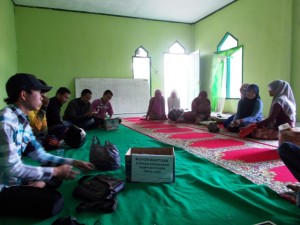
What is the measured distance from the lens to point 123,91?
7785 mm

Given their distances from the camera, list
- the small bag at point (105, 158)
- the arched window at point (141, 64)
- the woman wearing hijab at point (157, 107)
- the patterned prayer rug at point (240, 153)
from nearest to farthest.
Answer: the patterned prayer rug at point (240, 153)
the small bag at point (105, 158)
the woman wearing hijab at point (157, 107)
the arched window at point (141, 64)

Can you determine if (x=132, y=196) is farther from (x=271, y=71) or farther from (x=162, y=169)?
(x=271, y=71)

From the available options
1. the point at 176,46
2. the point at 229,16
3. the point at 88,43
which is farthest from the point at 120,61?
the point at 229,16

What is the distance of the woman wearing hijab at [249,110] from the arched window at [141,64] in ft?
14.8

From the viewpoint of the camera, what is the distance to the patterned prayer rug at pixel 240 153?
1.94m

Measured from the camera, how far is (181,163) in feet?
7.74

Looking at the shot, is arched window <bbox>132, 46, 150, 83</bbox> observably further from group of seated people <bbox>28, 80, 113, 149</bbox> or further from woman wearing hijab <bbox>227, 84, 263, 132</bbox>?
woman wearing hijab <bbox>227, 84, 263, 132</bbox>

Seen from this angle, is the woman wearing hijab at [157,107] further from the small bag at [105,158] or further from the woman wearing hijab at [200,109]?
the small bag at [105,158]

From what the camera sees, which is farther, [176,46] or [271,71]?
[176,46]

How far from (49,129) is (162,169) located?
1954mm

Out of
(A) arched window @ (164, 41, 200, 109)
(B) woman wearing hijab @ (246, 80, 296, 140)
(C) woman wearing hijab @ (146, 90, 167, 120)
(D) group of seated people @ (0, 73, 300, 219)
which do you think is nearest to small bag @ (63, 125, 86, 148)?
(D) group of seated people @ (0, 73, 300, 219)

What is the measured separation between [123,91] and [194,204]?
21.3ft

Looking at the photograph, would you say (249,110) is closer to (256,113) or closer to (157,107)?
(256,113)

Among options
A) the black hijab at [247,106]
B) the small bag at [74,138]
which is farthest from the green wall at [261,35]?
the small bag at [74,138]
